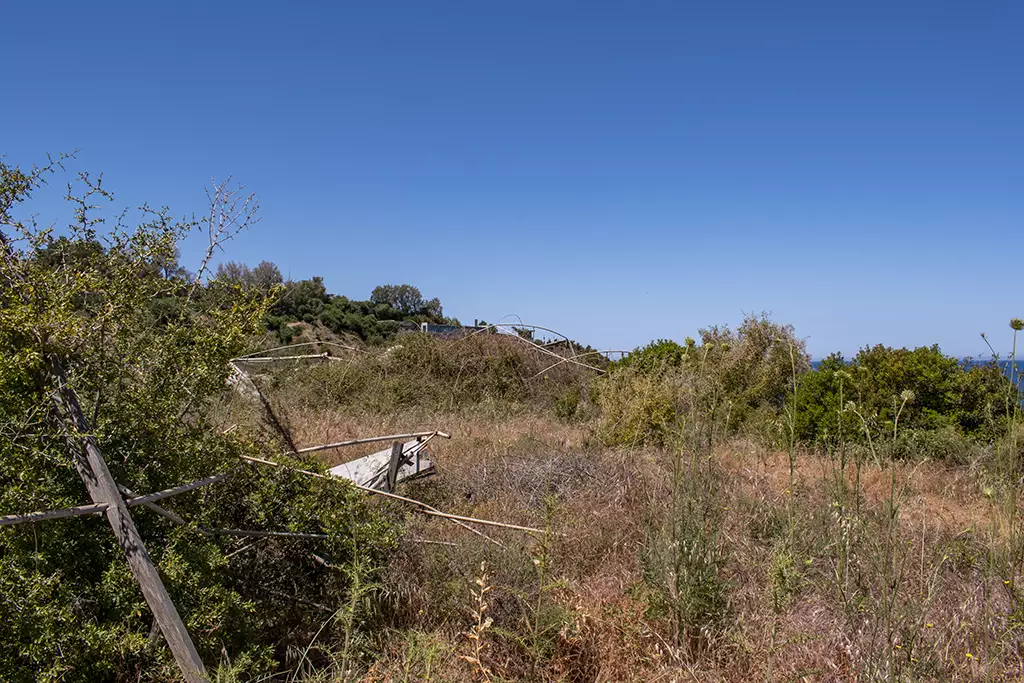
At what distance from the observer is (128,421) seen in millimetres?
2547

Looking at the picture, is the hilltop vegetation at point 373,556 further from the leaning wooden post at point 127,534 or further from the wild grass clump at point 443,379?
the wild grass clump at point 443,379

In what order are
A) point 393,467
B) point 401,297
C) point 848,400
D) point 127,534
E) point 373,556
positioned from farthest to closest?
point 401,297
point 848,400
point 393,467
point 373,556
point 127,534

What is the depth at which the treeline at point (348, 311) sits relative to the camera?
1523 cm

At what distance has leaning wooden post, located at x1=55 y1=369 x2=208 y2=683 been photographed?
2197mm

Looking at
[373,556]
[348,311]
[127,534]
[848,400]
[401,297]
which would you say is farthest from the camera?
[401,297]

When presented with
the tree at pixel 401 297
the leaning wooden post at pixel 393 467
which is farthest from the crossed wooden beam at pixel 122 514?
the tree at pixel 401 297

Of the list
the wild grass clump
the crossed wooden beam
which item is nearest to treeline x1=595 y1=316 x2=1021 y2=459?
the wild grass clump

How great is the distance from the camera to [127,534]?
228 cm

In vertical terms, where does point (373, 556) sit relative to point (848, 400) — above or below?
below

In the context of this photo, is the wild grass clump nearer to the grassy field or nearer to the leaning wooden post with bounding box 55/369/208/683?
the grassy field

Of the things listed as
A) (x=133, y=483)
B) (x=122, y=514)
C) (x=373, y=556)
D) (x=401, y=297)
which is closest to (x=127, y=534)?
(x=122, y=514)

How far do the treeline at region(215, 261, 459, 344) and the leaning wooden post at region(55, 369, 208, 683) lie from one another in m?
11.8

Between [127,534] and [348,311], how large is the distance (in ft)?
50.7

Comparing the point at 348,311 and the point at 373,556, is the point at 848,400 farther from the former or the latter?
the point at 348,311
